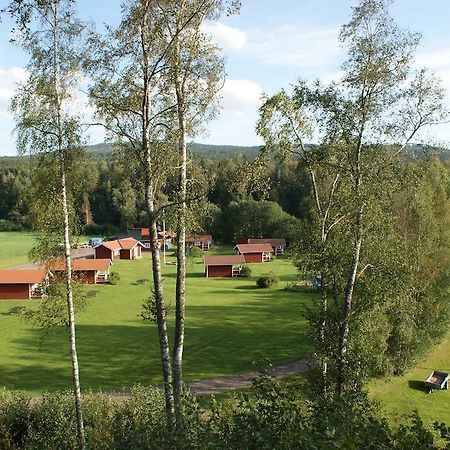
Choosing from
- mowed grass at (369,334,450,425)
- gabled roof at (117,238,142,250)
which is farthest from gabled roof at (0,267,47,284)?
mowed grass at (369,334,450,425)

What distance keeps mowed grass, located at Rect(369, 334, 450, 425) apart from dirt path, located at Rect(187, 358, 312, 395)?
388 cm

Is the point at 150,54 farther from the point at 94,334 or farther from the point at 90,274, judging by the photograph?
the point at 90,274

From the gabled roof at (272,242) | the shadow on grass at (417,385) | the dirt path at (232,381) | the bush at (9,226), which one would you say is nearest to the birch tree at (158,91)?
the dirt path at (232,381)

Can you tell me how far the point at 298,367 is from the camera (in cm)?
2709

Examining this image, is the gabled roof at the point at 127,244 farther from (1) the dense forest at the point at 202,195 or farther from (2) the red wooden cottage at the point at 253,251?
(2) the red wooden cottage at the point at 253,251

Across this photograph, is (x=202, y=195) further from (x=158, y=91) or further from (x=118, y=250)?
(x=118, y=250)

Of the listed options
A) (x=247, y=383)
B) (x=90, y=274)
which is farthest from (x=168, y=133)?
(x=90, y=274)

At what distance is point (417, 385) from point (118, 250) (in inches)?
2129

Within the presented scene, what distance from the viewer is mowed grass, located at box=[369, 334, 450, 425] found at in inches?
856

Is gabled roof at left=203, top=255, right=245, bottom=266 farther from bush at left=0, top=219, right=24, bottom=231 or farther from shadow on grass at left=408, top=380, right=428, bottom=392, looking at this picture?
bush at left=0, top=219, right=24, bottom=231

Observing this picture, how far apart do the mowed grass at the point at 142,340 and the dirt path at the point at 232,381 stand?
0.89 meters

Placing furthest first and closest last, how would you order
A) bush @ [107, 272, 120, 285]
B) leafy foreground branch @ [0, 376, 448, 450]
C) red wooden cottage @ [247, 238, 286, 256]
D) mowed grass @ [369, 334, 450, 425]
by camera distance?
red wooden cottage @ [247, 238, 286, 256], bush @ [107, 272, 120, 285], mowed grass @ [369, 334, 450, 425], leafy foreground branch @ [0, 376, 448, 450]

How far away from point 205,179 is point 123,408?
8562mm

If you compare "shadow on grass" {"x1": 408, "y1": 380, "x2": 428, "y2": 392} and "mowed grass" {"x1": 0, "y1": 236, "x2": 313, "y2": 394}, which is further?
"mowed grass" {"x1": 0, "y1": 236, "x2": 313, "y2": 394}
